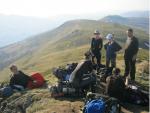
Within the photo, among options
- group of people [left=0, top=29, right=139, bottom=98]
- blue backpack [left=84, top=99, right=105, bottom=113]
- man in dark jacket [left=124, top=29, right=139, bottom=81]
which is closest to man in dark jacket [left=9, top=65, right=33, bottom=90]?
group of people [left=0, top=29, right=139, bottom=98]

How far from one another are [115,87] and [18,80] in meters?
8.69

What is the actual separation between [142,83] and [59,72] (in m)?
5.94

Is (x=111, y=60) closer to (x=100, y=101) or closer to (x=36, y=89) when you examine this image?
(x=36, y=89)

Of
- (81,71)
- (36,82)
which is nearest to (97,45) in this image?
(36,82)

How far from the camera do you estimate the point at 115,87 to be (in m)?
18.0

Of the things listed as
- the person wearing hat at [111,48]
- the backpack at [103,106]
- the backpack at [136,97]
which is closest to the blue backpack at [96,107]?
the backpack at [103,106]

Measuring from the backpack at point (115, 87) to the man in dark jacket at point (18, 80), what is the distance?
26.0 ft

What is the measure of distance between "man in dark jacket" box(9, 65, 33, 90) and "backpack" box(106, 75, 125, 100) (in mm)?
7924

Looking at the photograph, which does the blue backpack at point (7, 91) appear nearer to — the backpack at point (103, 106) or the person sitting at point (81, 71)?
the person sitting at point (81, 71)

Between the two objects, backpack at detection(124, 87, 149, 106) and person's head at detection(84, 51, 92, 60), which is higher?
person's head at detection(84, 51, 92, 60)

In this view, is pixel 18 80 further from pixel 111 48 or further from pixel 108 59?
pixel 111 48

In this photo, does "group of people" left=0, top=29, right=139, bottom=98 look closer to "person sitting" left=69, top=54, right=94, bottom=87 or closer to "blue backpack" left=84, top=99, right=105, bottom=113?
"person sitting" left=69, top=54, right=94, bottom=87

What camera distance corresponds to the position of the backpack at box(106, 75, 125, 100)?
18.0 meters

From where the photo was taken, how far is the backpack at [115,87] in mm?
18016
